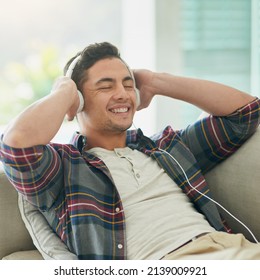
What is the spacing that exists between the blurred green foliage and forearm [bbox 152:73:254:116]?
4.13 feet

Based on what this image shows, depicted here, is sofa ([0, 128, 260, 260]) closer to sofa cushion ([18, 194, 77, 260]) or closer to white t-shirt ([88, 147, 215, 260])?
sofa cushion ([18, 194, 77, 260])

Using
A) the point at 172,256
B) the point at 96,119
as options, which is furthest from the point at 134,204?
the point at 96,119

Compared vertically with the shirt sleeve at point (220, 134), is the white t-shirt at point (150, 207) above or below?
below

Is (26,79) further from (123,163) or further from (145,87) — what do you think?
(123,163)

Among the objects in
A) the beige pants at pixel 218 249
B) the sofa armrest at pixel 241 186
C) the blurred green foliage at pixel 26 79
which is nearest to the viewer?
the beige pants at pixel 218 249

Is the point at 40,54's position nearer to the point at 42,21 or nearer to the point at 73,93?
the point at 42,21

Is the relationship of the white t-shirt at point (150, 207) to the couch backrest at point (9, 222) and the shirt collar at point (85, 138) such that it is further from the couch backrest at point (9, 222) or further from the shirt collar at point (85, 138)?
the couch backrest at point (9, 222)

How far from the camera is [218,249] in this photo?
153cm

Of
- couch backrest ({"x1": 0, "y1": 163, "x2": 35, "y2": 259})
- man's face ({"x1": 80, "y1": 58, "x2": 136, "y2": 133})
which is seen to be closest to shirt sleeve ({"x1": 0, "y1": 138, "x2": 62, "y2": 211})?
couch backrest ({"x1": 0, "y1": 163, "x2": 35, "y2": 259})

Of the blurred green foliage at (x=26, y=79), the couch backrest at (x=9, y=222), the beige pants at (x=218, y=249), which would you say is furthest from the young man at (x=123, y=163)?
the blurred green foliage at (x=26, y=79)

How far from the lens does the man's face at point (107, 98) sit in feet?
5.76

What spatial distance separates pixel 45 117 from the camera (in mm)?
1576

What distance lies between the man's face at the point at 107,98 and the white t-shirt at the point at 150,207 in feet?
0.29

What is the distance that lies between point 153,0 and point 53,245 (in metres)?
1.58
